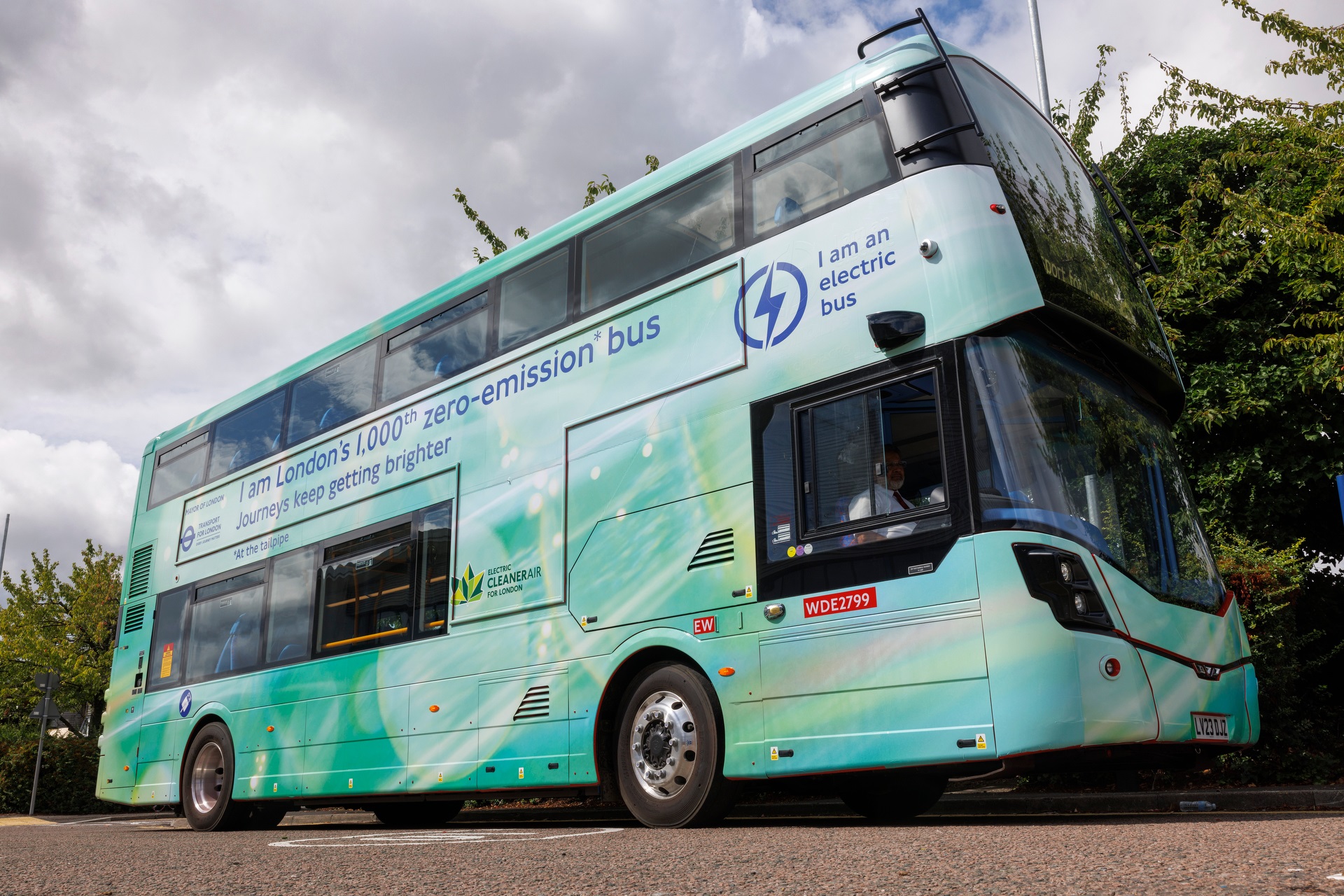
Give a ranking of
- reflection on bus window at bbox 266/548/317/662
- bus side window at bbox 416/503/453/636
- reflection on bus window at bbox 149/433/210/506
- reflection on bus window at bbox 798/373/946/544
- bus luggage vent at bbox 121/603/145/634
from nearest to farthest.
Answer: reflection on bus window at bbox 798/373/946/544, bus side window at bbox 416/503/453/636, reflection on bus window at bbox 266/548/317/662, reflection on bus window at bbox 149/433/210/506, bus luggage vent at bbox 121/603/145/634

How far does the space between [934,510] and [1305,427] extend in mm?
9245

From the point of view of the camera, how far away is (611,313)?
8.12m

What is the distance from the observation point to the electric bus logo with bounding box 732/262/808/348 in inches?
269

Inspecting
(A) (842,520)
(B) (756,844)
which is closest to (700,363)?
(A) (842,520)

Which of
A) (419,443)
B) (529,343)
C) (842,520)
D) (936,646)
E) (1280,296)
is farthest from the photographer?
(1280,296)

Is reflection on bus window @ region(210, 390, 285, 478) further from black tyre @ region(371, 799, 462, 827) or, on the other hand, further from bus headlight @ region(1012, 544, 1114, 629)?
bus headlight @ region(1012, 544, 1114, 629)

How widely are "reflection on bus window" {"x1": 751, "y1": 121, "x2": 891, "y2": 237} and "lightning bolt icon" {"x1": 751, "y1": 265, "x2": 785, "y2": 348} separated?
15.0 inches

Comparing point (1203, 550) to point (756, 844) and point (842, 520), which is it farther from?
point (756, 844)

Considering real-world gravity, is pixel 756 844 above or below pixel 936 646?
below

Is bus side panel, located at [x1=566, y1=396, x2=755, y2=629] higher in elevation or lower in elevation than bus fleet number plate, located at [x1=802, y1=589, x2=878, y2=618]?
higher

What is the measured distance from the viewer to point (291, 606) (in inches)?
420

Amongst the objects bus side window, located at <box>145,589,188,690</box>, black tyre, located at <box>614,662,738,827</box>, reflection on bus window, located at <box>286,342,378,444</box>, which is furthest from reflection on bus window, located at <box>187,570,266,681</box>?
black tyre, located at <box>614,662,738,827</box>

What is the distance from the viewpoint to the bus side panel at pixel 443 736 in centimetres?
838

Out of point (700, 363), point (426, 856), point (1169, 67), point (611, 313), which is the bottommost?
point (426, 856)
